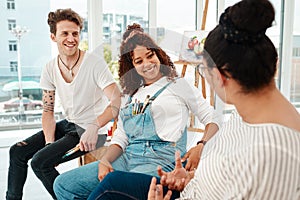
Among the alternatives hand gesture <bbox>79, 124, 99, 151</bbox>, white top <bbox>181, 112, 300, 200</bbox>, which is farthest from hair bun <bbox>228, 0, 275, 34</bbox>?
hand gesture <bbox>79, 124, 99, 151</bbox>

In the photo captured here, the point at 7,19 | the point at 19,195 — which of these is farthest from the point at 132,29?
the point at 7,19

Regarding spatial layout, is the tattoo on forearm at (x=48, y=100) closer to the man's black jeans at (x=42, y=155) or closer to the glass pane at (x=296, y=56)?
the man's black jeans at (x=42, y=155)

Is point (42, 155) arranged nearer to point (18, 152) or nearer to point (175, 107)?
point (18, 152)

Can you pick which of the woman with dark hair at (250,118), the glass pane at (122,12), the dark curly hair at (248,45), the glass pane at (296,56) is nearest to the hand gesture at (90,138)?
the woman with dark hair at (250,118)

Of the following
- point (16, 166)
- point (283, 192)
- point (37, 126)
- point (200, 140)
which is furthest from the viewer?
point (37, 126)

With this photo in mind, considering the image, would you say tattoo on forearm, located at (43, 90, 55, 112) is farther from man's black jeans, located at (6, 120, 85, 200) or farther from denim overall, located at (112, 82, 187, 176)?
denim overall, located at (112, 82, 187, 176)

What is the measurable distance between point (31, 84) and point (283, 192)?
3.15m

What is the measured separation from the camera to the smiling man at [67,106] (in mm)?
1726

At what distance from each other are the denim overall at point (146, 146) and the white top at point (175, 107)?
21 mm

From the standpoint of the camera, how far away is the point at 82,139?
1.76 metres

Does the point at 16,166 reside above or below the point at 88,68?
below

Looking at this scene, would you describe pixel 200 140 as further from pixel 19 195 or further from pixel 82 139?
pixel 19 195

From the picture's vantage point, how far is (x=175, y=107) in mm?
1419

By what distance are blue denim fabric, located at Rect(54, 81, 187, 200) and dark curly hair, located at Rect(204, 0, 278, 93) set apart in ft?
1.90
